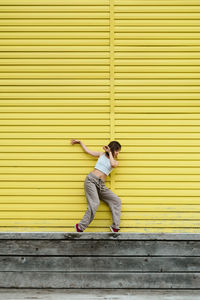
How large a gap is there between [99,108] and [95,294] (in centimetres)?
262

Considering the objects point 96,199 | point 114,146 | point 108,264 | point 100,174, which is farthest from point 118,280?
point 114,146

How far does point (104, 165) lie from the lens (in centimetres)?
457

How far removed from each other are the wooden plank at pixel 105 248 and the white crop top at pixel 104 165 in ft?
3.26

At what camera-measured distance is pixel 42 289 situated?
4348 mm

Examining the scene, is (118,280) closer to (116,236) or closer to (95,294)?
(95,294)

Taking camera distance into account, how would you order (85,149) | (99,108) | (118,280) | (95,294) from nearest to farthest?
(95,294) < (118,280) < (85,149) < (99,108)

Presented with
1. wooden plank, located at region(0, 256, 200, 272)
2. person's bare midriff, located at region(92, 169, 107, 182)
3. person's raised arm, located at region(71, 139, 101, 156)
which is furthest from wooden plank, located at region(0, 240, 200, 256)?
person's raised arm, located at region(71, 139, 101, 156)

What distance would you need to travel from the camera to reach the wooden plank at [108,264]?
14.3 ft

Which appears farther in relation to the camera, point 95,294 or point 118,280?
point 118,280

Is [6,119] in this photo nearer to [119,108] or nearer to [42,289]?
[119,108]

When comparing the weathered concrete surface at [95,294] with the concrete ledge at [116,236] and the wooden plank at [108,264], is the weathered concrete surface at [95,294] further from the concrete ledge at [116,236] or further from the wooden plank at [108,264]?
the concrete ledge at [116,236]

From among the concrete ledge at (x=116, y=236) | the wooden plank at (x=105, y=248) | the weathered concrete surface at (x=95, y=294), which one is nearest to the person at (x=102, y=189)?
the concrete ledge at (x=116, y=236)

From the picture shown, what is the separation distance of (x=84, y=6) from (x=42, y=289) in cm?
424

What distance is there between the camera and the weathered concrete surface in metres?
4.04
